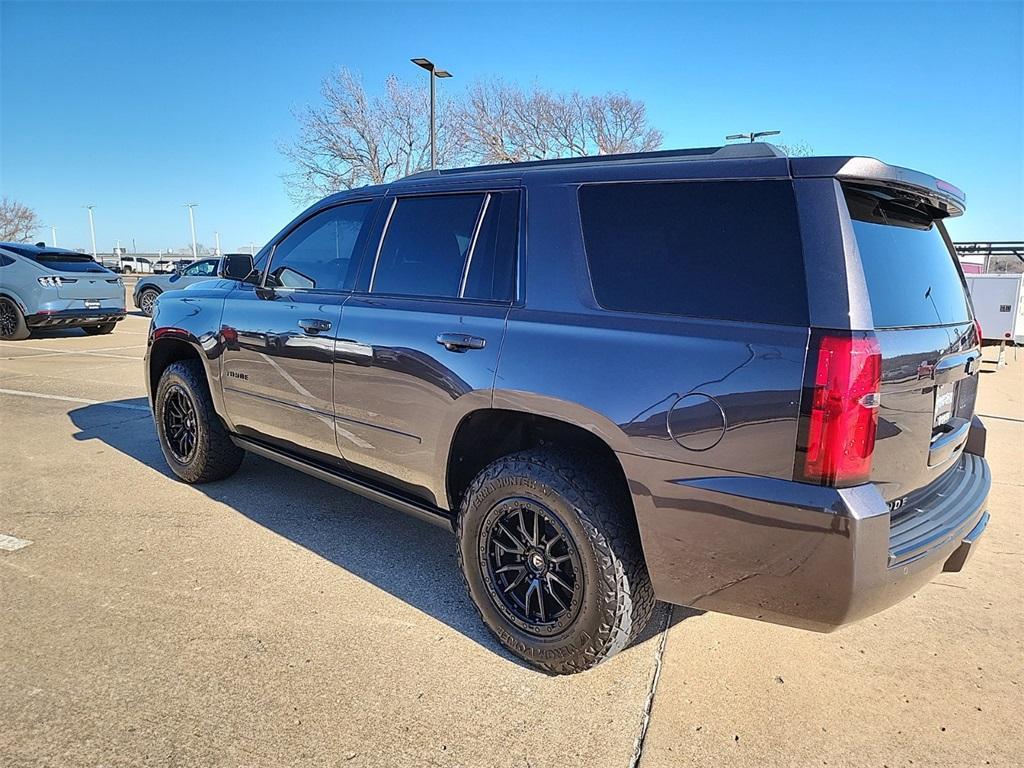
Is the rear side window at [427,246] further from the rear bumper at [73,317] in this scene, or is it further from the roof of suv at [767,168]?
the rear bumper at [73,317]

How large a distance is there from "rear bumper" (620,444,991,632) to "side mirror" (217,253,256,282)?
2812 mm

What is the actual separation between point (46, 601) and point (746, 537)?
10.1 ft

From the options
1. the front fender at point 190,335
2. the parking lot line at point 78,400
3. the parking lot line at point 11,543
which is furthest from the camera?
the parking lot line at point 78,400

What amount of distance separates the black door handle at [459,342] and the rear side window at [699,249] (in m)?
0.54

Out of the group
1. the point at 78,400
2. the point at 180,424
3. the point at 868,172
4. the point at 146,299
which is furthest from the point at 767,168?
the point at 146,299

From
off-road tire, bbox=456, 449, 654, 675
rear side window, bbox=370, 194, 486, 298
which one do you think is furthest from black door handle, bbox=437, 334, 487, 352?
off-road tire, bbox=456, 449, 654, 675

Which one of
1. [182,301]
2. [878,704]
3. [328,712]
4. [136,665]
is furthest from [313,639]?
[182,301]

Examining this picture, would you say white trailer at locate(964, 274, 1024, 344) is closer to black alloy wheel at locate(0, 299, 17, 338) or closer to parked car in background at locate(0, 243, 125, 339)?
parked car in background at locate(0, 243, 125, 339)

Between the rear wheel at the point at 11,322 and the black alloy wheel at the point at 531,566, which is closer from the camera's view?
the black alloy wheel at the point at 531,566

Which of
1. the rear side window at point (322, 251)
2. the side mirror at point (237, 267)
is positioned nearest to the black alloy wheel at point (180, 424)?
the side mirror at point (237, 267)

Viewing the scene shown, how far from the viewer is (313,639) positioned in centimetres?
278

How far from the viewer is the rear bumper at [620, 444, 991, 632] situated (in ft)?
6.27

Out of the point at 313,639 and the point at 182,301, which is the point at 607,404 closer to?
the point at 313,639

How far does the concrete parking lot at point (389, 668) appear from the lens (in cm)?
219
